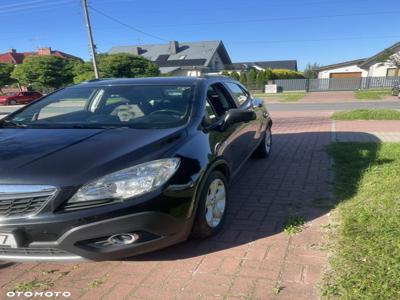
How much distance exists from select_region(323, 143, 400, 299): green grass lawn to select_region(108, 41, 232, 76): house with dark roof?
140ft

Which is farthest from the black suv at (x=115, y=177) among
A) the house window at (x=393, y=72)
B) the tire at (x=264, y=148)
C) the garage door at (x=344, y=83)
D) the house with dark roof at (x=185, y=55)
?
the house with dark roof at (x=185, y=55)

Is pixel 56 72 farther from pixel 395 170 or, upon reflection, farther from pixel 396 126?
pixel 395 170

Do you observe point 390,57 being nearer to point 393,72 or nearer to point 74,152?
point 393,72

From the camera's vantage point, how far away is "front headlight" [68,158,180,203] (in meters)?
2.34

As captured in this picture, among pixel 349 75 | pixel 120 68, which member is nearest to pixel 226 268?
pixel 120 68

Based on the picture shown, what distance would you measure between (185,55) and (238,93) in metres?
51.2

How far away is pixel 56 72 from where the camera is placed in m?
38.4

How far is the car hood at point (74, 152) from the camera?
2318 millimetres

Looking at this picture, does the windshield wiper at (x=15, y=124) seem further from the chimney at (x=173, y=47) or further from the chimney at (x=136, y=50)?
the chimney at (x=136, y=50)

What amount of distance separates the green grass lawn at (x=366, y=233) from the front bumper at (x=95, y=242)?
131 cm

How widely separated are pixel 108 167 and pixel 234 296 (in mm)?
1264

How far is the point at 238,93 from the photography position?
5.19m

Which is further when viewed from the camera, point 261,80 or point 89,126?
point 261,80

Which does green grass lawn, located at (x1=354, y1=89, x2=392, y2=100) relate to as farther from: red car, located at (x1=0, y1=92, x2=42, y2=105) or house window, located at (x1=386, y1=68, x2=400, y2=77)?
red car, located at (x1=0, y1=92, x2=42, y2=105)
